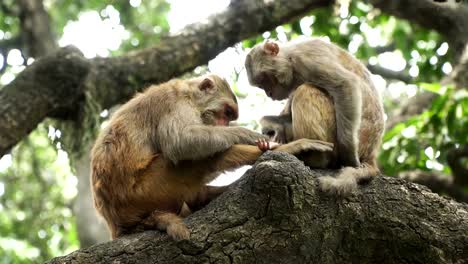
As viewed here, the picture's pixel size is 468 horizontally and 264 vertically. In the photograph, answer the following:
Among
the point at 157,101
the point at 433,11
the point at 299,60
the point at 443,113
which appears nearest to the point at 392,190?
the point at 299,60

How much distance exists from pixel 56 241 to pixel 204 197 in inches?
452

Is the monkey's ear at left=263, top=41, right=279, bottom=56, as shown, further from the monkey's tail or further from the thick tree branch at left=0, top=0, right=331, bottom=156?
the thick tree branch at left=0, top=0, right=331, bottom=156

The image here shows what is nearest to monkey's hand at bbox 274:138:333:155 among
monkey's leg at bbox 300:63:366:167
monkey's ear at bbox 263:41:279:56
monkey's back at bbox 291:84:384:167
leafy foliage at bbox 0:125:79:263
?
monkey's back at bbox 291:84:384:167

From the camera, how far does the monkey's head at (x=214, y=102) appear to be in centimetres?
586

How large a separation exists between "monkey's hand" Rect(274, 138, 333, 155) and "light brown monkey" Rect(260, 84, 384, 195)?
81 millimetres

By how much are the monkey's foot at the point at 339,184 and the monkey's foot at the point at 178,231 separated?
0.98 m

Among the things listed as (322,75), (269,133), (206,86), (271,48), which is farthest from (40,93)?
(322,75)

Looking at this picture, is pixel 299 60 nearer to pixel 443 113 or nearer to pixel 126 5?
pixel 443 113

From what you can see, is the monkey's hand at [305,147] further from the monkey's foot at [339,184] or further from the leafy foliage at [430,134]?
the leafy foliage at [430,134]

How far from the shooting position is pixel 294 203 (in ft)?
14.5

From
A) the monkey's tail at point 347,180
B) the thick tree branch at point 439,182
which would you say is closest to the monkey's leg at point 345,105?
the monkey's tail at point 347,180

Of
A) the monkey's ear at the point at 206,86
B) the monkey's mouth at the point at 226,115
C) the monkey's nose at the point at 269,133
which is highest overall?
the monkey's ear at the point at 206,86

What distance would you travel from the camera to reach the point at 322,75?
5.38 metres

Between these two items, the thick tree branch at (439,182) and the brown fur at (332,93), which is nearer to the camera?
the brown fur at (332,93)
